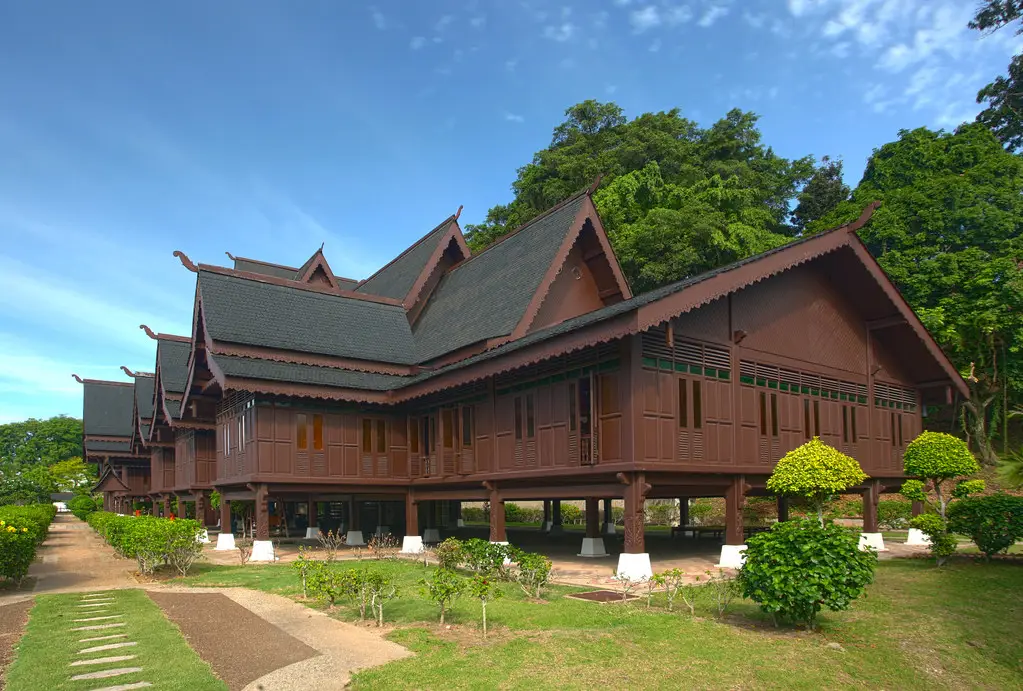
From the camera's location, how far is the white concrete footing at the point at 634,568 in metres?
15.5

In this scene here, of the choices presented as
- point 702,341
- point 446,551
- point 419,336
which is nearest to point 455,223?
point 419,336

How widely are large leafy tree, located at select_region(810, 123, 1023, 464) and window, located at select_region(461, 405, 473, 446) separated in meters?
22.8

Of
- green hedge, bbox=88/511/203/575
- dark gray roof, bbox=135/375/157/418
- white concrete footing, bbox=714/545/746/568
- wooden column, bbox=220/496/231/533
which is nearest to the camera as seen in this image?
white concrete footing, bbox=714/545/746/568

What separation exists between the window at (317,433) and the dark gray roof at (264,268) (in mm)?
17255

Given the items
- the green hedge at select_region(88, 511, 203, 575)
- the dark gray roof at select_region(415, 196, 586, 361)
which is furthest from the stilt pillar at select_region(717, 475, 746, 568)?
the green hedge at select_region(88, 511, 203, 575)

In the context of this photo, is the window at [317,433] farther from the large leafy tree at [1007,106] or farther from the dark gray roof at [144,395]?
the large leafy tree at [1007,106]

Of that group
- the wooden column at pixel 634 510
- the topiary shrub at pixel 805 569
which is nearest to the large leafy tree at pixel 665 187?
the wooden column at pixel 634 510

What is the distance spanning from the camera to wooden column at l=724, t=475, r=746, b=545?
1744 cm

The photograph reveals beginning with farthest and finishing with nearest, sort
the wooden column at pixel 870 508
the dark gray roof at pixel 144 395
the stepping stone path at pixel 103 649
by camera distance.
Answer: the dark gray roof at pixel 144 395
the wooden column at pixel 870 508
the stepping stone path at pixel 103 649

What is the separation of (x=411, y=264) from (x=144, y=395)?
23.0 m

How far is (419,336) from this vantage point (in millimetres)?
28234

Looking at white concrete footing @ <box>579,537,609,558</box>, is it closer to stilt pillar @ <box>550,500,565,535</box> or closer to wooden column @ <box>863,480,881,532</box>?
wooden column @ <box>863,480,881,532</box>

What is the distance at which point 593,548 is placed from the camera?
20906 mm

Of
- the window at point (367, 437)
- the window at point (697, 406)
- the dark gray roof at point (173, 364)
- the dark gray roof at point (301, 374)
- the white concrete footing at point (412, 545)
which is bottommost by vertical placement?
the white concrete footing at point (412, 545)
